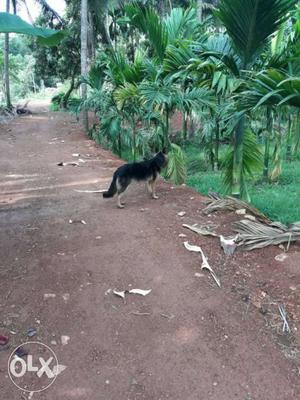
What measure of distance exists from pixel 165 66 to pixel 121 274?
3.00m

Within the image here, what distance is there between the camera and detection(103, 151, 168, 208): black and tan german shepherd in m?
6.03

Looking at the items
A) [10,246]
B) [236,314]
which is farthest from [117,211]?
[236,314]

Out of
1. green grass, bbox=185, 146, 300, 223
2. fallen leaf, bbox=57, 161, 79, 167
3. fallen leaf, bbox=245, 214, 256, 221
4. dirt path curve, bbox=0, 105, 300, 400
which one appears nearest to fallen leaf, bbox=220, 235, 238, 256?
dirt path curve, bbox=0, 105, 300, 400

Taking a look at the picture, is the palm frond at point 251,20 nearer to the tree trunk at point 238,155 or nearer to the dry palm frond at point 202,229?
the tree trunk at point 238,155

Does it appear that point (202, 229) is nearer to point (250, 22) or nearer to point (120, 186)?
point (120, 186)

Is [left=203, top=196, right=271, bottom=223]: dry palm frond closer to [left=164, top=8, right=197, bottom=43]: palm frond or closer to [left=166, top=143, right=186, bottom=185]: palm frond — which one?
[left=166, top=143, right=186, bottom=185]: palm frond

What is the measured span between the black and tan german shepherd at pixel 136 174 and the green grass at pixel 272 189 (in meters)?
1.10

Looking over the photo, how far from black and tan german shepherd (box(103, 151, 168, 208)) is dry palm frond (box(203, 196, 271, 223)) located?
1062 mm

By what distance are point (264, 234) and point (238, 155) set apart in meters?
1.21

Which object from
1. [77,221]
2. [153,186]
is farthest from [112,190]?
[77,221]

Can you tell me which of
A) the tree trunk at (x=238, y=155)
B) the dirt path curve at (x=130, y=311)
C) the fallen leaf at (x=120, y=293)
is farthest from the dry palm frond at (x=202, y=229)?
the fallen leaf at (x=120, y=293)

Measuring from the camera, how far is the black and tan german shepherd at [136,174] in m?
6.03

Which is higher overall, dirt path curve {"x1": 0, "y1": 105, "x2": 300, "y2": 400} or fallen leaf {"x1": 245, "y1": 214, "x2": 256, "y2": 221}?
fallen leaf {"x1": 245, "y1": 214, "x2": 256, "y2": 221}

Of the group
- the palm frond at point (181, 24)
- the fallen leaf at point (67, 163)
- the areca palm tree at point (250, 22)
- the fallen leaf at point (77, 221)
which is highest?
the palm frond at point (181, 24)
